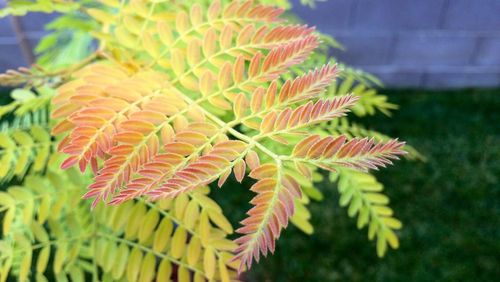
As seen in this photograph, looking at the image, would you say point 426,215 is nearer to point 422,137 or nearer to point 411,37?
point 422,137

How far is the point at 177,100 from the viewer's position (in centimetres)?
45

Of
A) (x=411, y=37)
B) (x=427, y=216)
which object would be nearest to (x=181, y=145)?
(x=427, y=216)

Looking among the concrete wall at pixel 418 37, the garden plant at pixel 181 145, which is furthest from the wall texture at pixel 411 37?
the garden plant at pixel 181 145

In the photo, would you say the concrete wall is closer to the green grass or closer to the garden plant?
the green grass

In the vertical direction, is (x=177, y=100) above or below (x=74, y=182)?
above

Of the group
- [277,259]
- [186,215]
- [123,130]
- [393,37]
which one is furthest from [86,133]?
[393,37]

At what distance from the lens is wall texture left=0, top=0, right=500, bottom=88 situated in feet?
6.59

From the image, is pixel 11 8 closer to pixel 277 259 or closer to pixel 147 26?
pixel 147 26

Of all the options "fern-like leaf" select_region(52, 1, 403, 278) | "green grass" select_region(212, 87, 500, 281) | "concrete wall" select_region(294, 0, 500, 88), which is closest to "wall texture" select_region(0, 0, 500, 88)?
"concrete wall" select_region(294, 0, 500, 88)

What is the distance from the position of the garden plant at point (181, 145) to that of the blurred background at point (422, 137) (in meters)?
0.70

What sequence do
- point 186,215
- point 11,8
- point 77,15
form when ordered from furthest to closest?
1. point 77,15
2. point 11,8
3. point 186,215

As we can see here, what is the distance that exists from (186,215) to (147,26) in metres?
0.26

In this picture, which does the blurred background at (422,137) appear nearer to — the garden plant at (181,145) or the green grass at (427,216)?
the green grass at (427,216)

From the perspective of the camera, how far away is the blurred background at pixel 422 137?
4.96ft
